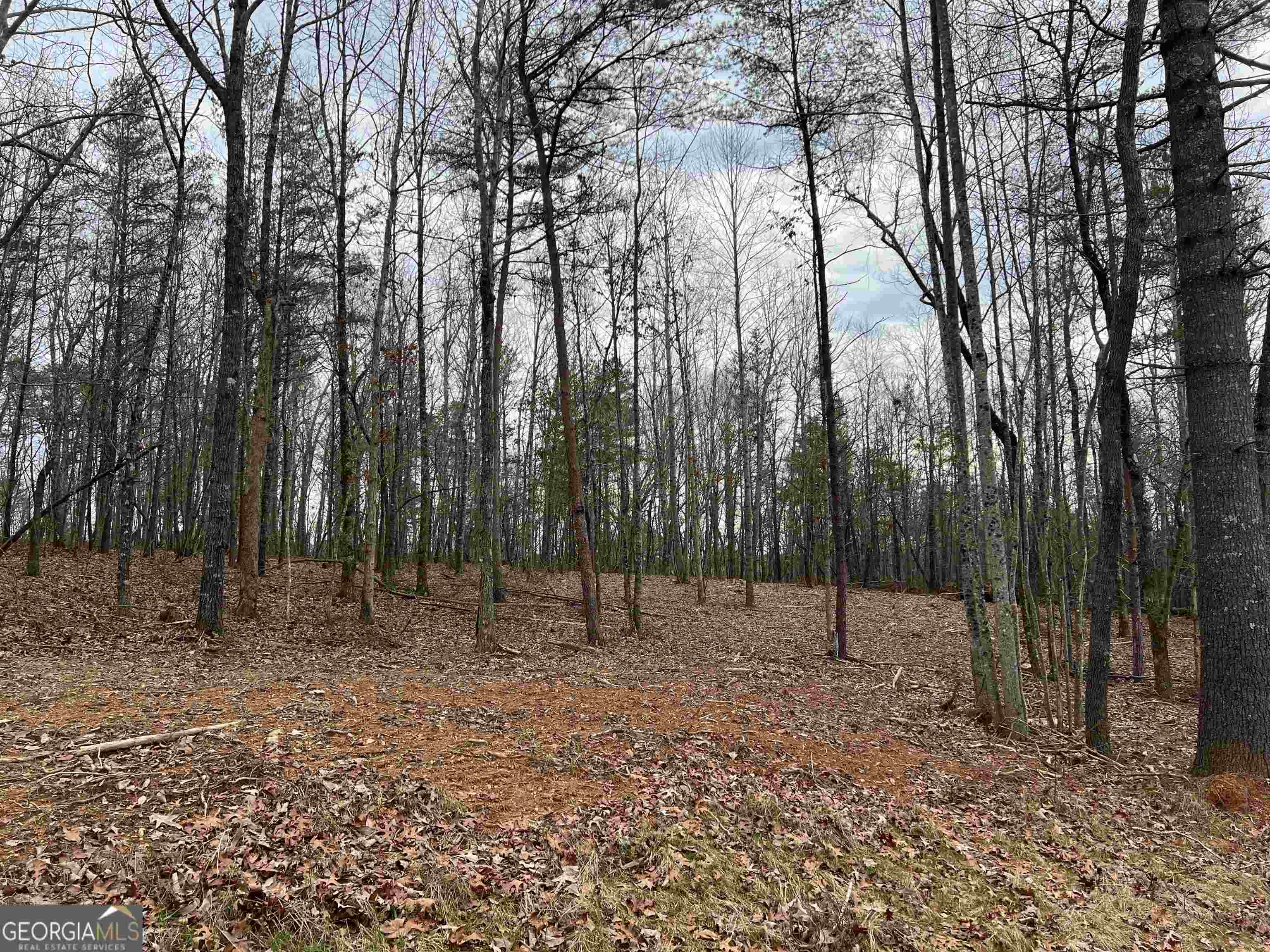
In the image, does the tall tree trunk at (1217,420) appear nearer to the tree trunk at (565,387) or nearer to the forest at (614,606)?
the forest at (614,606)

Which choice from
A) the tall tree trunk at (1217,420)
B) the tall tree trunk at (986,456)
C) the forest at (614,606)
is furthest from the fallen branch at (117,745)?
the tall tree trunk at (1217,420)

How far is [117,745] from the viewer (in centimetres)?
387

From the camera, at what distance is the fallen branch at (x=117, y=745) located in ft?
12.1

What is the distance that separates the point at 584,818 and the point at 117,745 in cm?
291

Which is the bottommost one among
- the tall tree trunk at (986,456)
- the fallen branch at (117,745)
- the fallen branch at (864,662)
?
the fallen branch at (864,662)

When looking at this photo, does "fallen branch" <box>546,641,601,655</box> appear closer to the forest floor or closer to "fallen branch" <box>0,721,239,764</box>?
the forest floor

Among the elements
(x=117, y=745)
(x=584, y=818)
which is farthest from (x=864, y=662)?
(x=117, y=745)

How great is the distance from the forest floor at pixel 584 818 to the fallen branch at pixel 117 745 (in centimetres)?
3

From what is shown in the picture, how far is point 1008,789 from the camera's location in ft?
16.0

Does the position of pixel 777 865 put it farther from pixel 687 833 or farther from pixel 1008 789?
pixel 1008 789

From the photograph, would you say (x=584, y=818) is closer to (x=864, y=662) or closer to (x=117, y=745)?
(x=117, y=745)

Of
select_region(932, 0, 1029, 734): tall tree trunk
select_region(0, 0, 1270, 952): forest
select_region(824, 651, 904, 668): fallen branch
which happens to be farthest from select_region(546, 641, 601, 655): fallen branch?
select_region(932, 0, 1029, 734): tall tree trunk

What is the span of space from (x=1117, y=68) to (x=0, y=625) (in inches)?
578

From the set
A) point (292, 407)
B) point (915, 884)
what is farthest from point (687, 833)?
point (292, 407)
